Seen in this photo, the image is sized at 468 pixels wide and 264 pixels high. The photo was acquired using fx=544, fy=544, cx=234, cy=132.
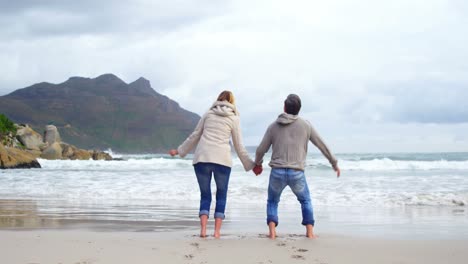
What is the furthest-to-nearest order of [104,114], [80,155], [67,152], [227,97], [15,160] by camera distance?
[104,114]
[67,152]
[80,155]
[15,160]
[227,97]

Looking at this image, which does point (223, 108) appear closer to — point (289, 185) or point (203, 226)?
point (289, 185)

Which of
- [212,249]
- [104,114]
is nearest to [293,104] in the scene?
[212,249]

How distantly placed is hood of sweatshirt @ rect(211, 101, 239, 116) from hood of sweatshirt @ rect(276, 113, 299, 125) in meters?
0.55

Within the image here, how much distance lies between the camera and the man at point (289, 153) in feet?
21.4

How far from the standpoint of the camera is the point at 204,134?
6641mm

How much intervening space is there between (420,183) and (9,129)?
45.7 metres

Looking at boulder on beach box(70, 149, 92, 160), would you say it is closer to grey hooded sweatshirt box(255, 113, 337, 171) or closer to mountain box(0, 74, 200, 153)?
grey hooded sweatshirt box(255, 113, 337, 171)

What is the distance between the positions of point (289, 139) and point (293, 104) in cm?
43

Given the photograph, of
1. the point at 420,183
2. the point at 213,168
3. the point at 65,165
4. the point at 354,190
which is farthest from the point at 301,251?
the point at 65,165

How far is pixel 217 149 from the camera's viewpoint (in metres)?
6.52

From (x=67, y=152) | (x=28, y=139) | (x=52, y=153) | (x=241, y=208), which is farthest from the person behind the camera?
(x=28, y=139)

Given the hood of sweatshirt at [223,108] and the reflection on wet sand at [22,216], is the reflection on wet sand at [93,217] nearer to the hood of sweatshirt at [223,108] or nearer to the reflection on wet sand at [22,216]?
the reflection on wet sand at [22,216]

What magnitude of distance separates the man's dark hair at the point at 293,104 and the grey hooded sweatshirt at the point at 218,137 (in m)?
0.64

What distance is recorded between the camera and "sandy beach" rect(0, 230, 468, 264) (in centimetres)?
505
